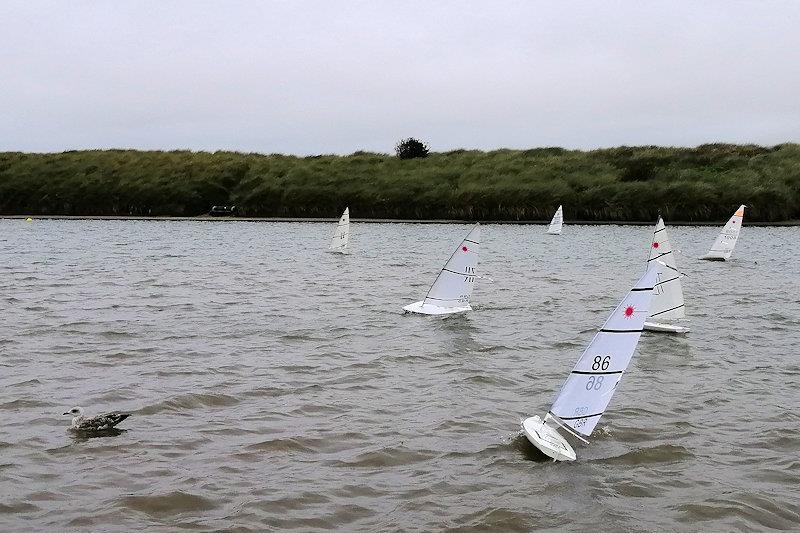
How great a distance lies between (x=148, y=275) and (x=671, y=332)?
22700 millimetres

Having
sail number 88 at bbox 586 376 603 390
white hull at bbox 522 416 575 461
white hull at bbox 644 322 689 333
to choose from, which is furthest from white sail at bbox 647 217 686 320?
white hull at bbox 522 416 575 461

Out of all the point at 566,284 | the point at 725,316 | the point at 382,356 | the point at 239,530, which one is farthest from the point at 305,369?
the point at 566,284

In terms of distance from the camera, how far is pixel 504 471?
10828 mm

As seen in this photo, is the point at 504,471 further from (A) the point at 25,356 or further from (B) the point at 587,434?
(A) the point at 25,356

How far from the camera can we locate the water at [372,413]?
378 inches

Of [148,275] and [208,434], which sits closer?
[208,434]

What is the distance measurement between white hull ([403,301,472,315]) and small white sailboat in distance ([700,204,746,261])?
25.8m

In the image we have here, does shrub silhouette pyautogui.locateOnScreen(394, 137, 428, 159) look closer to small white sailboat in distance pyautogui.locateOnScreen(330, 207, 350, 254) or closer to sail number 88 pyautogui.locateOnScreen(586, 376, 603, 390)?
small white sailboat in distance pyautogui.locateOnScreen(330, 207, 350, 254)

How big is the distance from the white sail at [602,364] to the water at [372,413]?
610 millimetres

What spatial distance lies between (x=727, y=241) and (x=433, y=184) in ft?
198

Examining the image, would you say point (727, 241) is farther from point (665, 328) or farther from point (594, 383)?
point (594, 383)

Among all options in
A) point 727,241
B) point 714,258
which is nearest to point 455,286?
point 727,241

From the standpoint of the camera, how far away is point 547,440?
11422mm

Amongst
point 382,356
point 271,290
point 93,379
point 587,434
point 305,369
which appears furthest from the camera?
point 271,290
